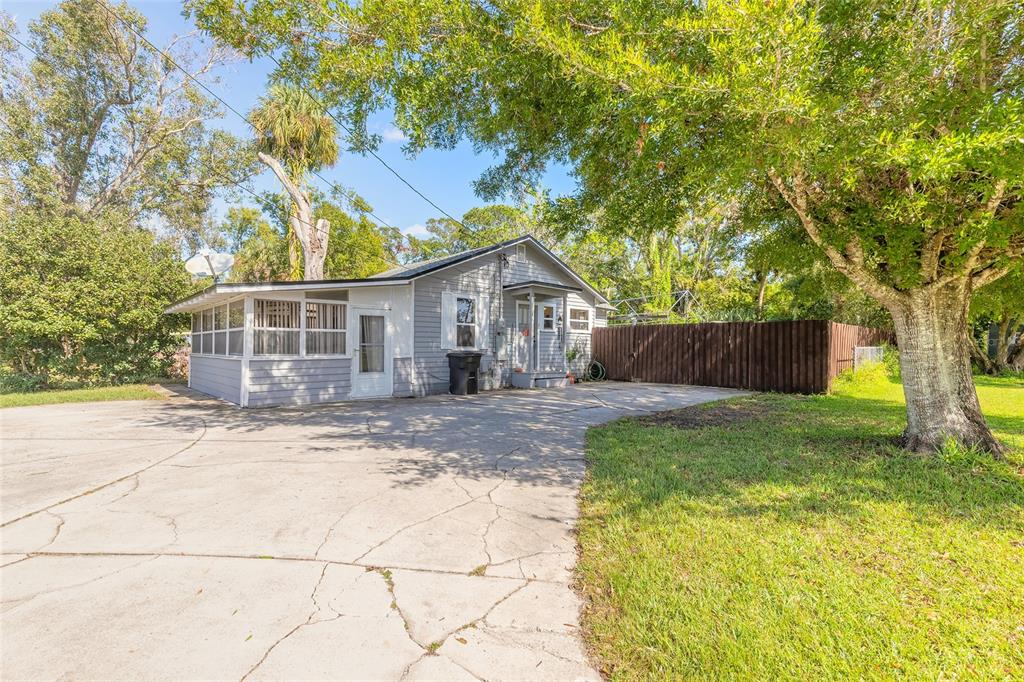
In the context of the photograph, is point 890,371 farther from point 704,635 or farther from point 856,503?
point 704,635

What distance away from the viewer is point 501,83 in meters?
4.57

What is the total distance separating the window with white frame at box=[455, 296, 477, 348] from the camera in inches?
477

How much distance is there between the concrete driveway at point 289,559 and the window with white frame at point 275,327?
3396mm

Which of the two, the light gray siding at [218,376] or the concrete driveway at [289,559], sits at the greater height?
the light gray siding at [218,376]

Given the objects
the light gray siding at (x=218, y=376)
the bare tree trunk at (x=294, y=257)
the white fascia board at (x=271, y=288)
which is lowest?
the light gray siding at (x=218, y=376)

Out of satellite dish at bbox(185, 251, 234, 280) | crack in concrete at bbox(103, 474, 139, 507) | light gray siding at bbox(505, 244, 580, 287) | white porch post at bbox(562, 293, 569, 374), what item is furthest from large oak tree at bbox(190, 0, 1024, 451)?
satellite dish at bbox(185, 251, 234, 280)

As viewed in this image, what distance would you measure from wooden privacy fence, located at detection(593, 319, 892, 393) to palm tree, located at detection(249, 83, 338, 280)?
1178 cm

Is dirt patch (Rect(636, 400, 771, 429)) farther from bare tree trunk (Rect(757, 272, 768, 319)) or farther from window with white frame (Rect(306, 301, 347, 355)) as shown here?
bare tree trunk (Rect(757, 272, 768, 319))

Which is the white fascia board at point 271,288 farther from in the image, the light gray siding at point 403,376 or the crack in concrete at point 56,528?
the crack in concrete at point 56,528

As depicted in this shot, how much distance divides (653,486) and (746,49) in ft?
11.2

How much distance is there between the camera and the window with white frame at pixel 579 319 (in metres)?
15.4

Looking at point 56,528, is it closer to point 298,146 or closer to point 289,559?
point 289,559

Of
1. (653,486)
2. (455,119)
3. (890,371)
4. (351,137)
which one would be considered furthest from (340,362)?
(890,371)

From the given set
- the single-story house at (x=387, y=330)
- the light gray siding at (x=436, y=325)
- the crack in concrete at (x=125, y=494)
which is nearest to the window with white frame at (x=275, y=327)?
the single-story house at (x=387, y=330)
